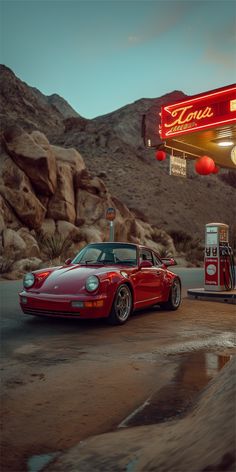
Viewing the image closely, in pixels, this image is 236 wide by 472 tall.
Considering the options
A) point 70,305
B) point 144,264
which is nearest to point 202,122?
point 144,264

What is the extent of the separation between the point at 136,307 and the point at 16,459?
5.21 metres

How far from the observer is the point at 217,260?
12.1m

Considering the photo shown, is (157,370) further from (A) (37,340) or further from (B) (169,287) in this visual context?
(B) (169,287)

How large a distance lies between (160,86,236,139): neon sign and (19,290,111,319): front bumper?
22.6 feet

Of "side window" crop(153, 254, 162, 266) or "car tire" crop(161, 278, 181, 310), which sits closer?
"side window" crop(153, 254, 162, 266)

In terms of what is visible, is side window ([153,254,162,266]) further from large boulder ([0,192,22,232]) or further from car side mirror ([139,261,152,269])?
large boulder ([0,192,22,232])

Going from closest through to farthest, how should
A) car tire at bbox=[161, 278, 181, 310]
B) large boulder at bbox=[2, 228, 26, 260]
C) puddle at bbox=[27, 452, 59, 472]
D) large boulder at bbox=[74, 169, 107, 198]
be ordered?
puddle at bbox=[27, 452, 59, 472] < car tire at bbox=[161, 278, 181, 310] < large boulder at bbox=[2, 228, 26, 260] < large boulder at bbox=[74, 169, 107, 198]

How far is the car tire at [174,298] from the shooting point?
9.26 metres

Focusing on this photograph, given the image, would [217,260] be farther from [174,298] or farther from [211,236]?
[174,298]

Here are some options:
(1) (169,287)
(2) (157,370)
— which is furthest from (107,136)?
A: (2) (157,370)

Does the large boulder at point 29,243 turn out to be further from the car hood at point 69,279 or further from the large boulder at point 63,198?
the car hood at point 69,279

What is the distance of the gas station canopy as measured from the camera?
1211 cm

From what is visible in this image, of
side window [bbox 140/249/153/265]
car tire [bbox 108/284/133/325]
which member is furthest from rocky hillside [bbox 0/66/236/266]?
car tire [bbox 108/284/133/325]

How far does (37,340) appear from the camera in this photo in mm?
6160
